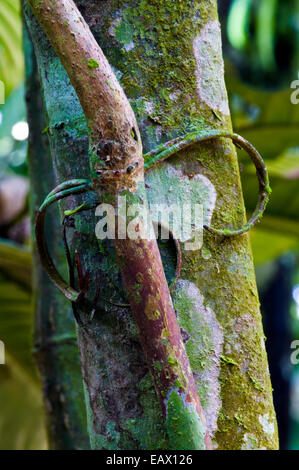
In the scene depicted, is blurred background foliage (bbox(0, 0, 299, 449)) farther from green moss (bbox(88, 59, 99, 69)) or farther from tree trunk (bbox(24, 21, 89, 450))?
green moss (bbox(88, 59, 99, 69))

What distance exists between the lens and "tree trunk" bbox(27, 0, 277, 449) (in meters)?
0.52

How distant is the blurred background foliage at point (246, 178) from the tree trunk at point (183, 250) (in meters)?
1.04

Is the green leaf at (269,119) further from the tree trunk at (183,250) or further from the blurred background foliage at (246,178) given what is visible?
the tree trunk at (183,250)

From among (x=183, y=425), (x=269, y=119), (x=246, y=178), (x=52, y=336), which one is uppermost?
(x=269, y=119)

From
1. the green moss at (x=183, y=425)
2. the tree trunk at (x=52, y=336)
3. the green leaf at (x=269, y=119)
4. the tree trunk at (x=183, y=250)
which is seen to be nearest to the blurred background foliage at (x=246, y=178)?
the green leaf at (x=269, y=119)

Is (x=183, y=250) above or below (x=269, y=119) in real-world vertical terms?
below

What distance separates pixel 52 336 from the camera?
1.05m

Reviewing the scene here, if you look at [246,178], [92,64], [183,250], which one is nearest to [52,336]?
[183,250]

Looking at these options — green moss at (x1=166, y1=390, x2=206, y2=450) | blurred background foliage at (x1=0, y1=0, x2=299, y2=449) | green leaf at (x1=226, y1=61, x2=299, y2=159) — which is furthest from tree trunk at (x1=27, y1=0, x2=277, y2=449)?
green leaf at (x1=226, y1=61, x2=299, y2=159)

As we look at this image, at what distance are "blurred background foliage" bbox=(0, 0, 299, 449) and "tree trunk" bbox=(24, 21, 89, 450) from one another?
0.51 metres

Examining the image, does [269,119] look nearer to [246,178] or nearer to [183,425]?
[246,178]

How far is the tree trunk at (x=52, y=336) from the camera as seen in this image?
101 centimetres

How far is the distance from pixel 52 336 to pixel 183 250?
58 centimetres

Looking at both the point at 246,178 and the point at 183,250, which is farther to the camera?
the point at 246,178
